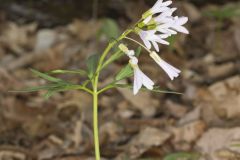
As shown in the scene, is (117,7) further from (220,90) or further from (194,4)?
(220,90)

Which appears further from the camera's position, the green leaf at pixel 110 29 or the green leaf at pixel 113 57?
the green leaf at pixel 110 29

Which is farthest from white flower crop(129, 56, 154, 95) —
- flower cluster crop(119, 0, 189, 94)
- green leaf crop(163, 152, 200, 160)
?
green leaf crop(163, 152, 200, 160)

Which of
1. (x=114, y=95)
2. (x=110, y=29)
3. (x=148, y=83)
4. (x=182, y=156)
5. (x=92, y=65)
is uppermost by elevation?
(x=110, y=29)

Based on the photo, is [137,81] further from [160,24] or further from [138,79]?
[160,24]

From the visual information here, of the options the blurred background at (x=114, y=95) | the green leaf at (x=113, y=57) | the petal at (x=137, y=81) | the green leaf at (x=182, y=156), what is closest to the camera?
the petal at (x=137, y=81)

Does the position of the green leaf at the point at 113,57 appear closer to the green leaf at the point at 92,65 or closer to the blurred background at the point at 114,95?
the green leaf at the point at 92,65

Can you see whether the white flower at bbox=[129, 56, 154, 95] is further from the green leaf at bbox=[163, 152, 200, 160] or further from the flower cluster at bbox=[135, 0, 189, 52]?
the green leaf at bbox=[163, 152, 200, 160]

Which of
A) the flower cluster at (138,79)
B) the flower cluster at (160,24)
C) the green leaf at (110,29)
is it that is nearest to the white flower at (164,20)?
the flower cluster at (160,24)

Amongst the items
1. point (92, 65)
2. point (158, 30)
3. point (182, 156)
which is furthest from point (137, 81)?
point (182, 156)

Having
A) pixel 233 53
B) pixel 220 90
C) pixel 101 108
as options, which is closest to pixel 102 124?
pixel 101 108
